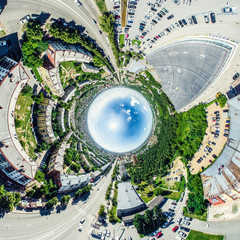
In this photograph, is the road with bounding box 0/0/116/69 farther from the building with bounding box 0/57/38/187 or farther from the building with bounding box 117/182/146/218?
the building with bounding box 117/182/146/218

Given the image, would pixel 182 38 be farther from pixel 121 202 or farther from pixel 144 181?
pixel 121 202

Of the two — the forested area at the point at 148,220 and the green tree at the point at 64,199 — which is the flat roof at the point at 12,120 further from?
the forested area at the point at 148,220

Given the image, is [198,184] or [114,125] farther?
[114,125]

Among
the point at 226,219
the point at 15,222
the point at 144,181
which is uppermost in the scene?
the point at 144,181

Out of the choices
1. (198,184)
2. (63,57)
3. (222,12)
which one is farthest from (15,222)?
(222,12)

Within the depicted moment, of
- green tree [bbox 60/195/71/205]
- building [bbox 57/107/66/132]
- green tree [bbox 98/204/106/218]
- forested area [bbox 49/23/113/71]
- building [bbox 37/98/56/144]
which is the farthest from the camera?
building [bbox 57/107/66/132]

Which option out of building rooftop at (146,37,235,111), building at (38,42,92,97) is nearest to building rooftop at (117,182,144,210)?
building rooftop at (146,37,235,111)

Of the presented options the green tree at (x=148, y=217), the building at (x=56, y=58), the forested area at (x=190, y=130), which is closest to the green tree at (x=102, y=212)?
the green tree at (x=148, y=217)
